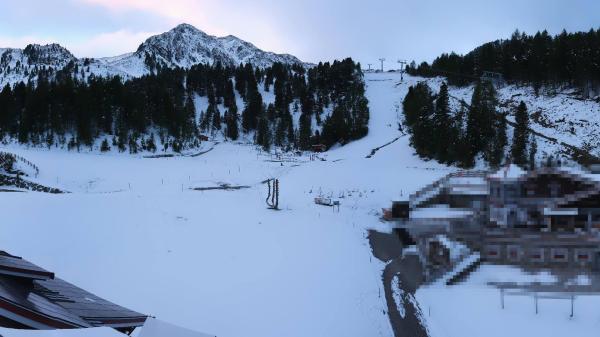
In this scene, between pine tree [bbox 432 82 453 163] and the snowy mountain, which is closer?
pine tree [bbox 432 82 453 163]

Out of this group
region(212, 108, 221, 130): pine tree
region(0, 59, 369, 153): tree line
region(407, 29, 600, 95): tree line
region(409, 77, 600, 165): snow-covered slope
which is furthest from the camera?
region(212, 108, 221, 130): pine tree

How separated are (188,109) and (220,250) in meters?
54.6

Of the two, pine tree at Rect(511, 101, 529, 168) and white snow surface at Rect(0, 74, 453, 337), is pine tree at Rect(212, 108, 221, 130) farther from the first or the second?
pine tree at Rect(511, 101, 529, 168)

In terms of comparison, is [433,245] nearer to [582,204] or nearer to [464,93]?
[582,204]

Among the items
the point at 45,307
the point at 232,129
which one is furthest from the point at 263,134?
the point at 45,307

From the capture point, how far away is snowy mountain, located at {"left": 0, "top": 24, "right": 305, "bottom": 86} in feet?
409

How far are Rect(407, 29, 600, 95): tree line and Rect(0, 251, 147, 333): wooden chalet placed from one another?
57897 millimetres

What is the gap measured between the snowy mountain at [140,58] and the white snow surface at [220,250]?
101701 mm

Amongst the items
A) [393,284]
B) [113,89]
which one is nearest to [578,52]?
[393,284]

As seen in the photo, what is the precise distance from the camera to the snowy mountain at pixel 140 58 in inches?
4914

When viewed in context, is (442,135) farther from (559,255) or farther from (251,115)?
(251,115)

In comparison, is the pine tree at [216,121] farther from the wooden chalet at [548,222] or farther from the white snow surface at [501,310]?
the white snow surface at [501,310]

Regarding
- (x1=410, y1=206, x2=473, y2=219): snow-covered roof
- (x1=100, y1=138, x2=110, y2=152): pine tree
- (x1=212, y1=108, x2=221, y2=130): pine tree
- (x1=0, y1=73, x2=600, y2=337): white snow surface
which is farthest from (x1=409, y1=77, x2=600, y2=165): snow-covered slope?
(x1=100, y1=138, x2=110, y2=152): pine tree

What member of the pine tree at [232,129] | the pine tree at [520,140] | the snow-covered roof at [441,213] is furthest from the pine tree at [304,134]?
the snow-covered roof at [441,213]
